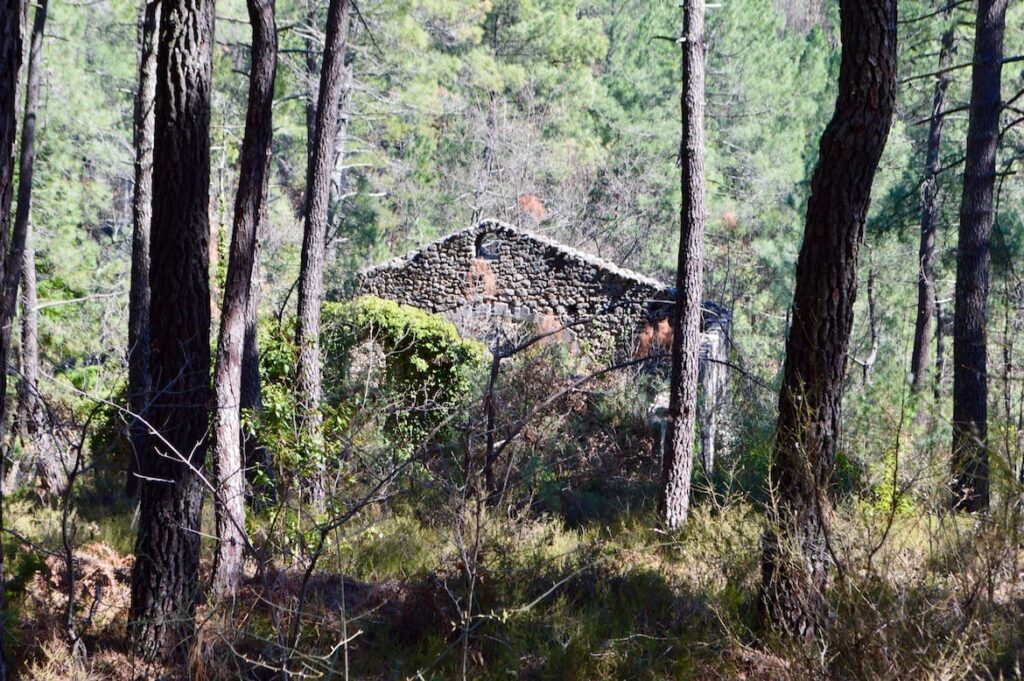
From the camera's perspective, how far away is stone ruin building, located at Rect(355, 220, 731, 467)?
676 inches

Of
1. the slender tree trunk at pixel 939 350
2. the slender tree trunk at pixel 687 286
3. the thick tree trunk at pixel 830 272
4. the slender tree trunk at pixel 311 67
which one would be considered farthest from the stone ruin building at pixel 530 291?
the thick tree trunk at pixel 830 272

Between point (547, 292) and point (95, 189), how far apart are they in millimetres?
11001

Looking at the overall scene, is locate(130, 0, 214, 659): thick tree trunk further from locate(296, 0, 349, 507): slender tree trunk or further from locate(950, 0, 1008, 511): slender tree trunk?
locate(950, 0, 1008, 511): slender tree trunk

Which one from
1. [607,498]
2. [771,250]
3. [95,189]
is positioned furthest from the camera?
[771,250]

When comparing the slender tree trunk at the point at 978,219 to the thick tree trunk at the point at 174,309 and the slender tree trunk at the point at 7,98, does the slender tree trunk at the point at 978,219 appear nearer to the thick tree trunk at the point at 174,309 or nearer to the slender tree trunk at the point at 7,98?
the thick tree trunk at the point at 174,309

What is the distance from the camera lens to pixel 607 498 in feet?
Answer: 39.2

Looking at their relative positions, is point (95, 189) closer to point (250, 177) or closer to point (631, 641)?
point (250, 177)

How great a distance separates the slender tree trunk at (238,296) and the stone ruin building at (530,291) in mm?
9856

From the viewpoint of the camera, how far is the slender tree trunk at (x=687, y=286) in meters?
9.52

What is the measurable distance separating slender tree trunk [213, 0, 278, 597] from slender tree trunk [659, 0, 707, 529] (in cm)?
439

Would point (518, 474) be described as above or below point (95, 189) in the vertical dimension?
below

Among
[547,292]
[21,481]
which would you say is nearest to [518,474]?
[21,481]

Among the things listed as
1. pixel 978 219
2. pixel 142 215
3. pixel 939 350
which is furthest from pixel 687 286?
pixel 939 350

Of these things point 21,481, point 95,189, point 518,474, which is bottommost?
point 21,481
